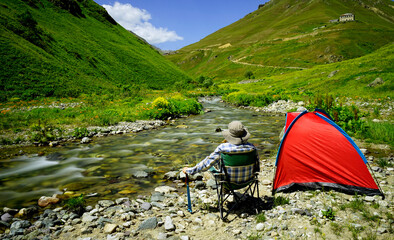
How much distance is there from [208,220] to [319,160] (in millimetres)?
3947

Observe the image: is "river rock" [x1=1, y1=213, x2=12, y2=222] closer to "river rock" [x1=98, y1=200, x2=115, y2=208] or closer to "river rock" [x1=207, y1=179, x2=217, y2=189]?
"river rock" [x1=98, y1=200, x2=115, y2=208]

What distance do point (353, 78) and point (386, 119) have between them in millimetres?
16691

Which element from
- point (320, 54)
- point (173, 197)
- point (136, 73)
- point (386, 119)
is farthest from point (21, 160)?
point (320, 54)

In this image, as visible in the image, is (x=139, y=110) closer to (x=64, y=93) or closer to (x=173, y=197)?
(x=64, y=93)

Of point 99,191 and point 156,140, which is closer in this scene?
point 99,191

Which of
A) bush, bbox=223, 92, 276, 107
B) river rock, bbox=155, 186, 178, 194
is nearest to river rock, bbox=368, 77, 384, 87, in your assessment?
bush, bbox=223, 92, 276, 107

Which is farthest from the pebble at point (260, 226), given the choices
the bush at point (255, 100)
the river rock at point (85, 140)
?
the bush at point (255, 100)

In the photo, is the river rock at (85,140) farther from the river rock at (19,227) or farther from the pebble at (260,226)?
the pebble at (260,226)

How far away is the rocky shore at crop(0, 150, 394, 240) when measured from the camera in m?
4.75

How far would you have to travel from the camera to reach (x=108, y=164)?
10594 mm

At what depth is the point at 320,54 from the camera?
313ft

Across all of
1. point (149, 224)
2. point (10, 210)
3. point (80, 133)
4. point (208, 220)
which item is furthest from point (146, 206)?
point (80, 133)

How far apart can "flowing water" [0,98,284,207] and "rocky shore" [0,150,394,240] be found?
1309 millimetres

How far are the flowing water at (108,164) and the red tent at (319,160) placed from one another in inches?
168
